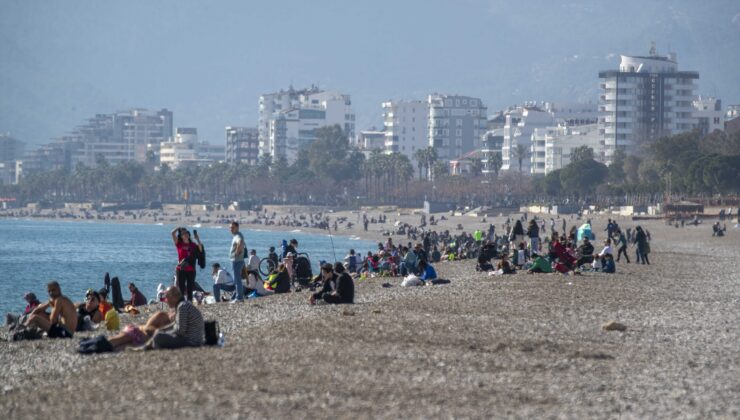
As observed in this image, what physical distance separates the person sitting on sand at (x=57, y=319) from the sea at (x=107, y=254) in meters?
20.2

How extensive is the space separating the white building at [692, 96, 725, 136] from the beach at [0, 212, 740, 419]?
5041 inches

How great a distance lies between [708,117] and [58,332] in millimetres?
142394

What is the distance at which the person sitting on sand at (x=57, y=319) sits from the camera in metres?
17.9

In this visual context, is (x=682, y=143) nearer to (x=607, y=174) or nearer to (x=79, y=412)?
(x=607, y=174)

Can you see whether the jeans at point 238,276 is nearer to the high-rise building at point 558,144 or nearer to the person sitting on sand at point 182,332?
the person sitting on sand at point 182,332

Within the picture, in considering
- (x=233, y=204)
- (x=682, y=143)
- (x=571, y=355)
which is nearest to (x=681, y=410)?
(x=571, y=355)

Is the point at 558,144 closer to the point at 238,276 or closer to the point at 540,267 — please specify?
the point at 540,267

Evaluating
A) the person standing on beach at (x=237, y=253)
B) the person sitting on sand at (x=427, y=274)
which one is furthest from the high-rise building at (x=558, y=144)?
the person standing on beach at (x=237, y=253)

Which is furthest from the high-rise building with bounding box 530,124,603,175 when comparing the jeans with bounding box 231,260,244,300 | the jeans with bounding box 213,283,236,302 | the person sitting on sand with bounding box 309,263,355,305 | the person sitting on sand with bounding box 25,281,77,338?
the person sitting on sand with bounding box 25,281,77,338

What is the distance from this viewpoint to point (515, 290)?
2528 centimetres

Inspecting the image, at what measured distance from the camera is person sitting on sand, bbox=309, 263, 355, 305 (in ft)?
72.8

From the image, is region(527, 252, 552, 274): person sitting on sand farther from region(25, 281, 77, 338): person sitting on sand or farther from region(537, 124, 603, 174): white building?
region(537, 124, 603, 174): white building

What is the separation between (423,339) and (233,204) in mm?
131246

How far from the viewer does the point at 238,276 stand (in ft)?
76.0
